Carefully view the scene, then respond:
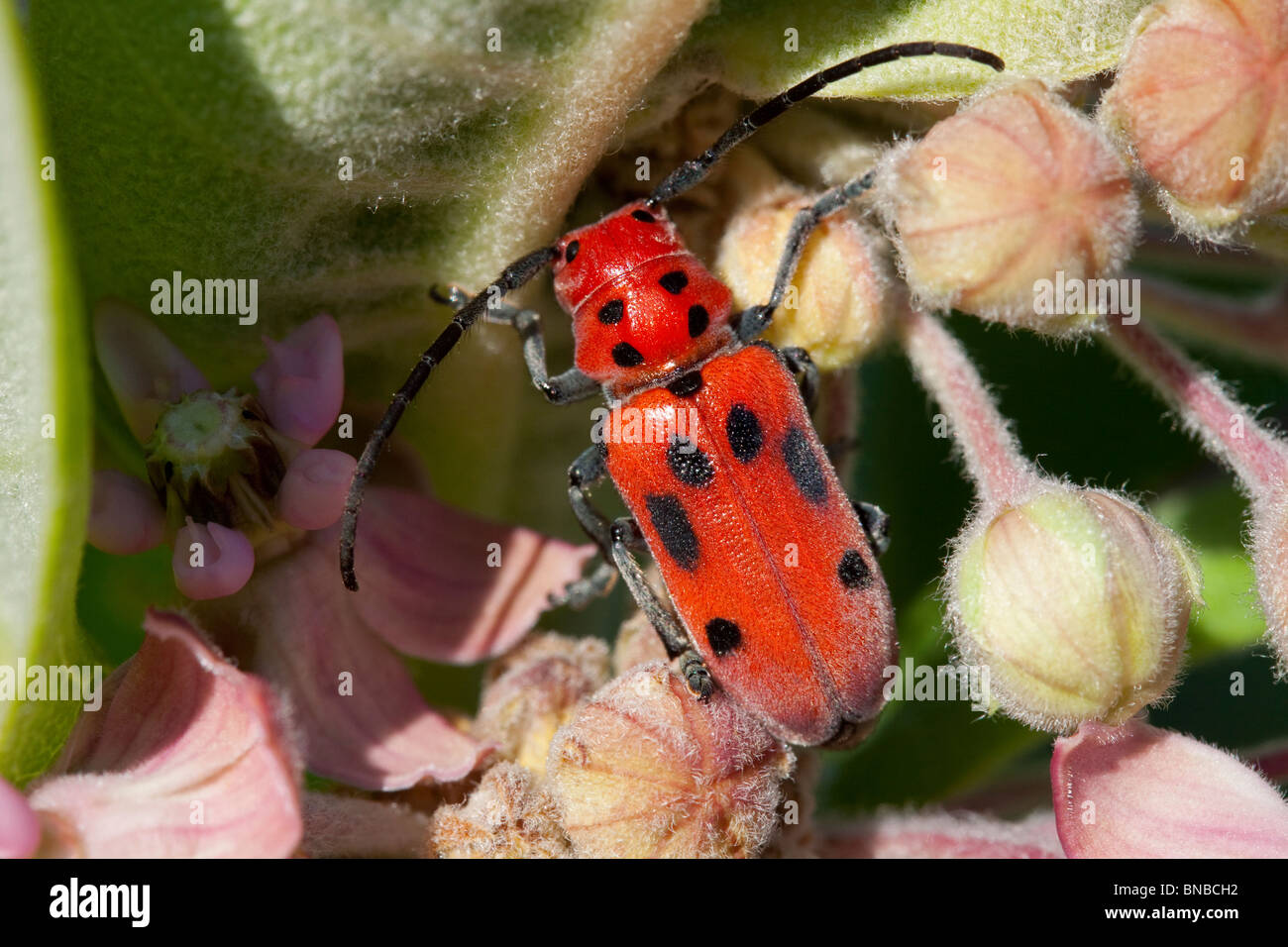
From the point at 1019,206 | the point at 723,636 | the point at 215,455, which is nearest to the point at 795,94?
the point at 1019,206

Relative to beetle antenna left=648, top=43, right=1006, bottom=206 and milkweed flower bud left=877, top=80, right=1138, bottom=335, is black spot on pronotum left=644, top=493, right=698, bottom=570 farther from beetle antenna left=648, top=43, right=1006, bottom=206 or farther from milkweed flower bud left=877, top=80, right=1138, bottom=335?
milkweed flower bud left=877, top=80, right=1138, bottom=335

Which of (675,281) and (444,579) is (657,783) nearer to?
(444,579)

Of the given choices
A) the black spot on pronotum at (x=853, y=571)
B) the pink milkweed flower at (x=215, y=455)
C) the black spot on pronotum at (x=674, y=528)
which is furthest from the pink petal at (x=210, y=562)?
the black spot on pronotum at (x=853, y=571)

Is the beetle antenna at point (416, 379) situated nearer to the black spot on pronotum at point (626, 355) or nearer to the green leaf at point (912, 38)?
the black spot on pronotum at point (626, 355)

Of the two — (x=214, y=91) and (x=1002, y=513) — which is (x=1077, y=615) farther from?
(x=214, y=91)

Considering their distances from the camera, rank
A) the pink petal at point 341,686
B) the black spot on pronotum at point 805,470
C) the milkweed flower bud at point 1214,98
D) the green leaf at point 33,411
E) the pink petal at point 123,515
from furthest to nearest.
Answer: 1. the black spot on pronotum at point 805,470
2. the pink petal at point 341,686
3. the pink petal at point 123,515
4. the milkweed flower bud at point 1214,98
5. the green leaf at point 33,411

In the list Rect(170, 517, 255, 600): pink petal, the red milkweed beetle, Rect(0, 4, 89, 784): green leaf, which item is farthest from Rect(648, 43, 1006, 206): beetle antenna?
Rect(0, 4, 89, 784): green leaf

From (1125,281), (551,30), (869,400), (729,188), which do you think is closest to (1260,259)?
(1125,281)
